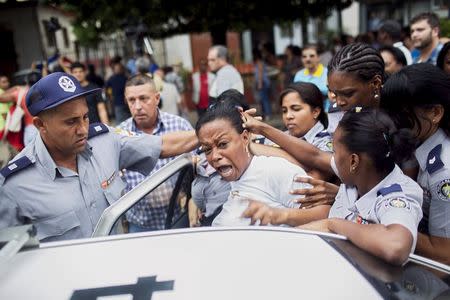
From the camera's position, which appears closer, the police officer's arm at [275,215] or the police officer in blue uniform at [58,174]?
the police officer's arm at [275,215]

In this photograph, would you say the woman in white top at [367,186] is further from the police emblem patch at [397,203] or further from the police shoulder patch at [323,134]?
the police shoulder patch at [323,134]

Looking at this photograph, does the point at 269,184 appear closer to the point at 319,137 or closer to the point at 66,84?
the point at 319,137

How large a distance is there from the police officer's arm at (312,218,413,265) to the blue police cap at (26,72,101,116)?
1.27 metres

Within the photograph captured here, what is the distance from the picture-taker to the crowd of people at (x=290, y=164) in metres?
1.58

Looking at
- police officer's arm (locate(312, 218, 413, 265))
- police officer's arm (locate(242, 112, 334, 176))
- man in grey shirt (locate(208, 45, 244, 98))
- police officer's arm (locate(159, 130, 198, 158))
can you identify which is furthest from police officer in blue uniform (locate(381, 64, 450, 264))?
man in grey shirt (locate(208, 45, 244, 98))

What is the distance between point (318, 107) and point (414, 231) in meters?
1.47

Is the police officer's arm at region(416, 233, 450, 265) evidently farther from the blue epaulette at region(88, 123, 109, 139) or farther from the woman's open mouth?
the blue epaulette at region(88, 123, 109, 139)

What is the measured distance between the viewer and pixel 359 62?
2238 mm

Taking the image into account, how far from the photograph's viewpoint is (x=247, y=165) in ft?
6.66

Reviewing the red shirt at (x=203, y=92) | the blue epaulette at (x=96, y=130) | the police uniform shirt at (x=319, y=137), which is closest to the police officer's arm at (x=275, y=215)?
the police uniform shirt at (x=319, y=137)

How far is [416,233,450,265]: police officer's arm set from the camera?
5.26 feet

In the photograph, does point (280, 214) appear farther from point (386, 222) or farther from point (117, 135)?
point (117, 135)

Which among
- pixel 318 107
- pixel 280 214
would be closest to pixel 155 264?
pixel 280 214

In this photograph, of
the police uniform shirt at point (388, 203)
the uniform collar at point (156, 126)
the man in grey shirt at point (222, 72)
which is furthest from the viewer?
the man in grey shirt at point (222, 72)
